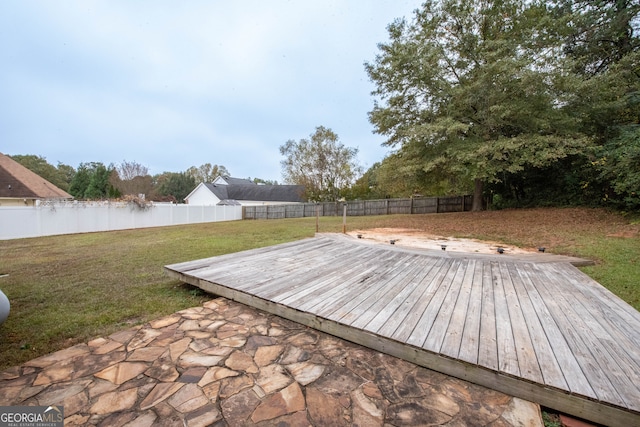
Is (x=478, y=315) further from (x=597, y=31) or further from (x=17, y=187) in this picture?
(x=17, y=187)

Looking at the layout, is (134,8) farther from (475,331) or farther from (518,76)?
(518,76)

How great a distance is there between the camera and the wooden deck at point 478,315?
1255mm

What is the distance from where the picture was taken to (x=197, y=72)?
11234mm

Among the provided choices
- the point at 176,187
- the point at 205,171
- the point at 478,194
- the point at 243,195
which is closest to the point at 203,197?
the point at 243,195

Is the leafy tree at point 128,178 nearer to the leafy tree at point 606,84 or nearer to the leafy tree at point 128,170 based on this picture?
the leafy tree at point 128,170

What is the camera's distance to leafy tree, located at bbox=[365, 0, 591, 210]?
8.02m

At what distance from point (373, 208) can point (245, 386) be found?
16272 mm

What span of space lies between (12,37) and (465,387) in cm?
1075

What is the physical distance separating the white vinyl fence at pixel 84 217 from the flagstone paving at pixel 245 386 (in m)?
11.2

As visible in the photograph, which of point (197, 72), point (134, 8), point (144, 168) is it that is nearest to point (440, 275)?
point (134, 8)

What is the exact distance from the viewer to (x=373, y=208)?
56.0ft

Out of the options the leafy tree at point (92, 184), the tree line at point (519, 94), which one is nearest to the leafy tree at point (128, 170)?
the leafy tree at point (92, 184)

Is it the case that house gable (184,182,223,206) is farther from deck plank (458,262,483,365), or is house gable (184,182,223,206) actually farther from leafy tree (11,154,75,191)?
deck plank (458,262,483,365)

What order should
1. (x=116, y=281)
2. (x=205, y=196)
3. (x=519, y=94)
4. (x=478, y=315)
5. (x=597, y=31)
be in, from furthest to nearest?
(x=205, y=196)
(x=597, y=31)
(x=519, y=94)
(x=116, y=281)
(x=478, y=315)
